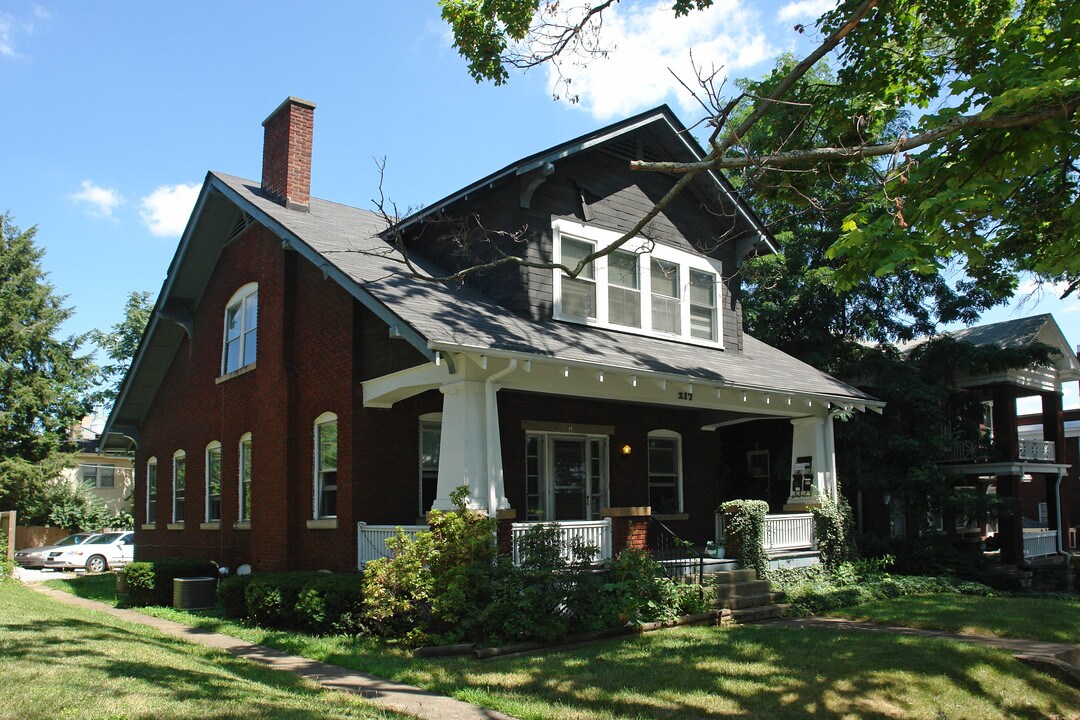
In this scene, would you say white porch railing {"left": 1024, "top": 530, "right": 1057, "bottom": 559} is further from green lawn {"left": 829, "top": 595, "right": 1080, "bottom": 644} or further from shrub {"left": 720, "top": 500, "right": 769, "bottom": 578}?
shrub {"left": 720, "top": 500, "right": 769, "bottom": 578}

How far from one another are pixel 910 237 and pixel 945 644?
4.75 metres

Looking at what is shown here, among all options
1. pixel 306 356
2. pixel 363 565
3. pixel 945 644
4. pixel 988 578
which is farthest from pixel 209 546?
pixel 988 578

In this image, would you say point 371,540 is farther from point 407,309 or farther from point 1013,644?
point 1013,644

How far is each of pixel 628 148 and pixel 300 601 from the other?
32.6 feet

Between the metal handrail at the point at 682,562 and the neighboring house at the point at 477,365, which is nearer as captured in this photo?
the neighboring house at the point at 477,365

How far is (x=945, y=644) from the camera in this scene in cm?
1023

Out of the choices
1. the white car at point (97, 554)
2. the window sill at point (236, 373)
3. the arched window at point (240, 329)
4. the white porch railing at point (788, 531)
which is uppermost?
the arched window at point (240, 329)

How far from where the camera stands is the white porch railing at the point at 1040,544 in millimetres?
23953

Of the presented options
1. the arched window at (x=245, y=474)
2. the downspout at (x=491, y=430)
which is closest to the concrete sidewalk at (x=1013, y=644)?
the downspout at (x=491, y=430)

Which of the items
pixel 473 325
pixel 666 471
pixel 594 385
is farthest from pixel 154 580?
pixel 666 471

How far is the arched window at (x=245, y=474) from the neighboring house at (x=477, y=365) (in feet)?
0.18

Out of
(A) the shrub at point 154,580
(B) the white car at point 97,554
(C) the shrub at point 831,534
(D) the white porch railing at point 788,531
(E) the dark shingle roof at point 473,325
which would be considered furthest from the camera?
(B) the white car at point 97,554

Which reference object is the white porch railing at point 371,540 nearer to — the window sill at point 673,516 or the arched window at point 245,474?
the arched window at point 245,474

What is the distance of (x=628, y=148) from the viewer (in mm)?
16781
